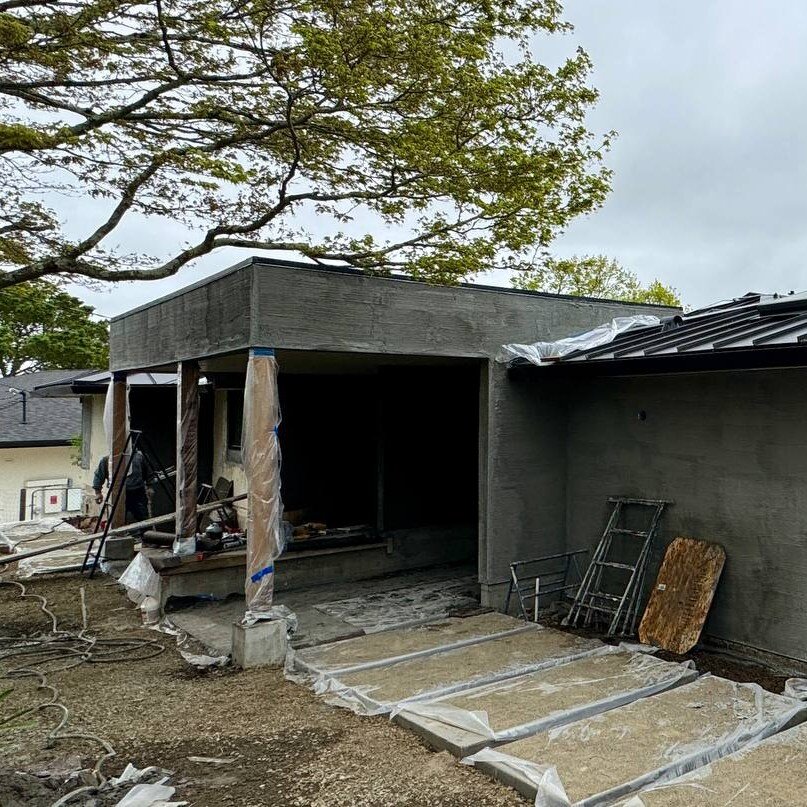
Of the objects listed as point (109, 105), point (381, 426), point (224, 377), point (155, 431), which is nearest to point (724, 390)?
point (381, 426)

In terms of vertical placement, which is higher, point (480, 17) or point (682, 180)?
point (682, 180)

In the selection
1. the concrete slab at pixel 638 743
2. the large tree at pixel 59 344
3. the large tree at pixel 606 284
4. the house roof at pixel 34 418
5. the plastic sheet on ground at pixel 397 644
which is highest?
the large tree at pixel 606 284

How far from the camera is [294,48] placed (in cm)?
561

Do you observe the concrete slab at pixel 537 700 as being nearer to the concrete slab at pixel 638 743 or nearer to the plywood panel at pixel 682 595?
the concrete slab at pixel 638 743

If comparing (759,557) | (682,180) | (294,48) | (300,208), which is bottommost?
(759,557)

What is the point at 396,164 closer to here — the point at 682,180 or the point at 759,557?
the point at 759,557

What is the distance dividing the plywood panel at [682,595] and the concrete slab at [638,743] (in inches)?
36.6

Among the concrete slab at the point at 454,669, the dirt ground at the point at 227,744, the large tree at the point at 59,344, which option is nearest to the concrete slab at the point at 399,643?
the concrete slab at the point at 454,669

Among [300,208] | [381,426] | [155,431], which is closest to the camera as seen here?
[300,208]

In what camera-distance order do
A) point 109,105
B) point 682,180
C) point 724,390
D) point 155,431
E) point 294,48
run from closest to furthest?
point 294,48 < point 724,390 < point 109,105 < point 155,431 < point 682,180

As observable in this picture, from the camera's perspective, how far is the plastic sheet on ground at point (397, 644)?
552 cm

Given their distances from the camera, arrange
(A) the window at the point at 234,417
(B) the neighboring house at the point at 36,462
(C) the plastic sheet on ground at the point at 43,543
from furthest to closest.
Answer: (B) the neighboring house at the point at 36,462 → (A) the window at the point at 234,417 → (C) the plastic sheet on ground at the point at 43,543

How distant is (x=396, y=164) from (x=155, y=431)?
8.04 meters

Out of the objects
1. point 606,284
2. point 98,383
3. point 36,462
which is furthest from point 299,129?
point 606,284
